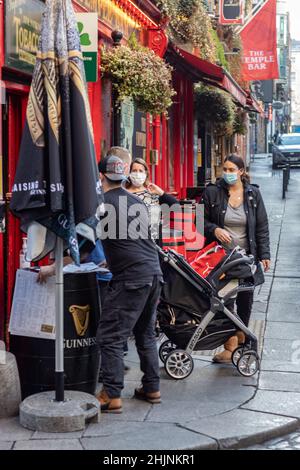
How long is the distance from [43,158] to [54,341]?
143cm

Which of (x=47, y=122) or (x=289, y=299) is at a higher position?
(x=47, y=122)

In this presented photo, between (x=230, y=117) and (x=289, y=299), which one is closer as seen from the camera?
(x=289, y=299)

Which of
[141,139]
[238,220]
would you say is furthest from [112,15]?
[238,220]

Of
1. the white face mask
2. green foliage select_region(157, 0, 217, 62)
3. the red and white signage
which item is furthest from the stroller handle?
the red and white signage

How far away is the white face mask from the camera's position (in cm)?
841

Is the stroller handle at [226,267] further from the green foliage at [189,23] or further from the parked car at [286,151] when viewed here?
the parked car at [286,151]

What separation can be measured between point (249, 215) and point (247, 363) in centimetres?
151

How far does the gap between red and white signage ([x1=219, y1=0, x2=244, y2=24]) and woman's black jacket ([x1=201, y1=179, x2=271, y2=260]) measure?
45.8 feet

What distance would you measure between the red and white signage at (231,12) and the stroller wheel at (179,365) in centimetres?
1551

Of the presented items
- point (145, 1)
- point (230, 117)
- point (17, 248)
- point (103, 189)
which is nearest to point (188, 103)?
point (230, 117)

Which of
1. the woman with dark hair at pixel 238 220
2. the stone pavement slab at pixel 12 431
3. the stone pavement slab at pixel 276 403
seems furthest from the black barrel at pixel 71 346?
the woman with dark hair at pixel 238 220

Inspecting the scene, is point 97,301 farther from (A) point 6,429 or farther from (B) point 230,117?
(B) point 230,117

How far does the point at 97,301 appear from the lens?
22.5ft

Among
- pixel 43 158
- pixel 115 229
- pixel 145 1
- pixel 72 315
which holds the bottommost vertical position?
pixel 72 315
